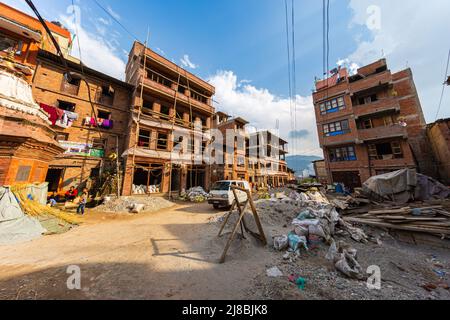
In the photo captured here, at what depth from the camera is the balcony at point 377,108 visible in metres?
17.2

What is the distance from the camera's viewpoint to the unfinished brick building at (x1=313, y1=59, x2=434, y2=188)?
17.2 m

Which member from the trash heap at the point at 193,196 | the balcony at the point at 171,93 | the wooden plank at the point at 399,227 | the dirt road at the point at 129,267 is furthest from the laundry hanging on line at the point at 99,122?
the wooden plank at the point at 399,227

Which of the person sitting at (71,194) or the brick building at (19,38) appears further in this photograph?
the brick building at (19,38)

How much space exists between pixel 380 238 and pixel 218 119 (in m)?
26.6

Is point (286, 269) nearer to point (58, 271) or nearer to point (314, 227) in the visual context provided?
point (314, 227)

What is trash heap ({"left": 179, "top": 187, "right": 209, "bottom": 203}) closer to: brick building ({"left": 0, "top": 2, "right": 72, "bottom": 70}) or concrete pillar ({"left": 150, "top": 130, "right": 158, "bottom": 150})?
concrete pillar ({"left": 150, "top": 130, "right": 158, "bottom": 150})

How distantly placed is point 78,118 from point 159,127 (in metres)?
6.62

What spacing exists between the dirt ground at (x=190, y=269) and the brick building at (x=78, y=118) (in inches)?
389

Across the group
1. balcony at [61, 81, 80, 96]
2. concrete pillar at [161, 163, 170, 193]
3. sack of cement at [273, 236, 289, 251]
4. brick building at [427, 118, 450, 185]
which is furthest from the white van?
brick building at [427, 118, 450, 185]

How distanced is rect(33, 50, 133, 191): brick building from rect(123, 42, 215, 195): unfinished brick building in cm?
202

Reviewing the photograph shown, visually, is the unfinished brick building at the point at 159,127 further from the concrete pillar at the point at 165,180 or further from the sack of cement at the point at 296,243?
the sack of cement at the point at 296,243

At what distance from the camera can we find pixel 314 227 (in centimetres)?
534

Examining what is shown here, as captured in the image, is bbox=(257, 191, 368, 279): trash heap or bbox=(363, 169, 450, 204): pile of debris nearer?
bbox=(257, 191, 368, 279): trash heap
